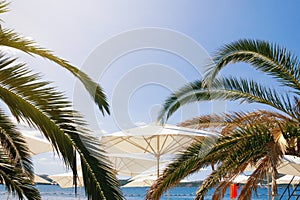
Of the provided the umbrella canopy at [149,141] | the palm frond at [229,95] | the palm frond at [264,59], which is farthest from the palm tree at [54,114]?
the umbrella canopy at [149,141]

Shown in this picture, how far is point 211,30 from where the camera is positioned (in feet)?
33.2

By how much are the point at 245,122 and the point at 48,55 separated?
4.23m

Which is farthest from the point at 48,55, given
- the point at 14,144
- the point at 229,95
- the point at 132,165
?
the point at 132,165

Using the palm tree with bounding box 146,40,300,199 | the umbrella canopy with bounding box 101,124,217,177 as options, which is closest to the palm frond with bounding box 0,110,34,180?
the palm tree with bounding box 146,40,300,199

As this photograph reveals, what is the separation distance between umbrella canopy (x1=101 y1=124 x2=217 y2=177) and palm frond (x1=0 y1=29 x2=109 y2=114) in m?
6.73

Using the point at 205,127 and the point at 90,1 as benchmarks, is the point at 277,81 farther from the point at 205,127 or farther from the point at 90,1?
the point at 90,1

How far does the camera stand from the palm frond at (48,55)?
4398mm

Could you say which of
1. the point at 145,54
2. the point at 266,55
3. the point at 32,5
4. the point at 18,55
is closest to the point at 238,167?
the point at 266,55

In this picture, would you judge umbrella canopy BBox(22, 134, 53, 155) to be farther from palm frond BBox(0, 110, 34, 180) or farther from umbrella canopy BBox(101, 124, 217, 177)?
palm frond BBox(0, 110, 34, 180)

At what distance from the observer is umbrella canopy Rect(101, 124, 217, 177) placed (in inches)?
466

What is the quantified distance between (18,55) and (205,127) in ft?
14.5

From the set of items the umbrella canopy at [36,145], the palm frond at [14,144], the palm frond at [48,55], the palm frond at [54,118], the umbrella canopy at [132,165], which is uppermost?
the palm frond at [48,55]

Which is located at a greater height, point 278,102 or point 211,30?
point 211,30

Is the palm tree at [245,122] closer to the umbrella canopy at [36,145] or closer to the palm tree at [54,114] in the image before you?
the palm tree at [54,114]
